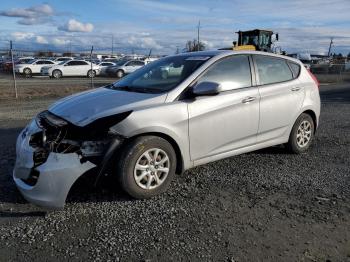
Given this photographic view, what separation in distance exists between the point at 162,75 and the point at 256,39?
20.9 metres

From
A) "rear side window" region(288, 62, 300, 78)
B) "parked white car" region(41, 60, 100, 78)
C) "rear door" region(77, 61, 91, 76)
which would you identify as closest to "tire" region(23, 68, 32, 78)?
"parked white car" region(41, 60, 100, 78)

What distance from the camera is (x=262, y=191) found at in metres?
4.98

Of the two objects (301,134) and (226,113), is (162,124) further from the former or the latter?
(301,134)

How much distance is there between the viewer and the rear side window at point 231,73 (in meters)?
5.33

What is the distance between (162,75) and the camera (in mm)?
5602

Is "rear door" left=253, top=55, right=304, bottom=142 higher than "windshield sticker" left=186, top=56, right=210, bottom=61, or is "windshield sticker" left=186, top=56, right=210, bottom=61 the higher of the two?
"windshield sticker" left=186, top=56, right=210, bottom=61

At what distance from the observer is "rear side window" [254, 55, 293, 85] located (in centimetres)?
594

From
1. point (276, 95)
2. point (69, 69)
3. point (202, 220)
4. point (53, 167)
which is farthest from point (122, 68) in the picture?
point (202, 220)

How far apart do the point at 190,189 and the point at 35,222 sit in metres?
1.80

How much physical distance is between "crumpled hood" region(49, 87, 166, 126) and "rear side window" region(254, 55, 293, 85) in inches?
69.0

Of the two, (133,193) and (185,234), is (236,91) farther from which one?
(185,234)

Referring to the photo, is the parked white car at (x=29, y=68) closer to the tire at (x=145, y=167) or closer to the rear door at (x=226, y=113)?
the rear door at (x=226, y=113)

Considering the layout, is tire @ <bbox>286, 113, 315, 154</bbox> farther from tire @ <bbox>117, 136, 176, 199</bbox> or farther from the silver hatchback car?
tire @ <bbox>117, 136, 176, 199</bbox>

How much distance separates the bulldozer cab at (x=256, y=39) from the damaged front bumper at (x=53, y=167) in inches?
865
